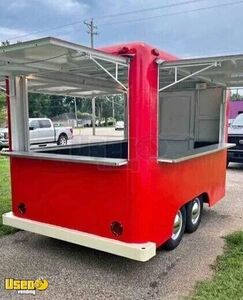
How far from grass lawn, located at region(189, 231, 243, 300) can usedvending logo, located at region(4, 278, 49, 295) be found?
148 cm

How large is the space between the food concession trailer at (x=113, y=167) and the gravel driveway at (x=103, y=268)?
0.29 m

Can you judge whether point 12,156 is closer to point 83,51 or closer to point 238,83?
point 83,51

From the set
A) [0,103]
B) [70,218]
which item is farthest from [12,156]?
[0,103]

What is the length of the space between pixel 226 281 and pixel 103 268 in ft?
4.38

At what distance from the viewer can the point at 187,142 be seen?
6.52 meters

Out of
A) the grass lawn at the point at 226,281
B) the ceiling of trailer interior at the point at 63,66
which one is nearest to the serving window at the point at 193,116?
the ceiling of trailer interior at the point at 63,66

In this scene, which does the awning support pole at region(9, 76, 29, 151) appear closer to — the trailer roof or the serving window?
the trailer roof

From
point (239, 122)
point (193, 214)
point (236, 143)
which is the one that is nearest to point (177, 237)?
point (193, 214)

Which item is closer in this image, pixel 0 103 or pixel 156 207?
pixel 156 207

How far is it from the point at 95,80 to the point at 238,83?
236 cm

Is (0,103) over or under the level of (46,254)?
over

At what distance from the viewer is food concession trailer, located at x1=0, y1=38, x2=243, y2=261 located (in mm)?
3531

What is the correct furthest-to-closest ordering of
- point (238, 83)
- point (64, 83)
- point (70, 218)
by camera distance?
point (238, 83) < point (64, 83) < point (70, 218)

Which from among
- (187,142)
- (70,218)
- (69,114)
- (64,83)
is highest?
(64,83)
